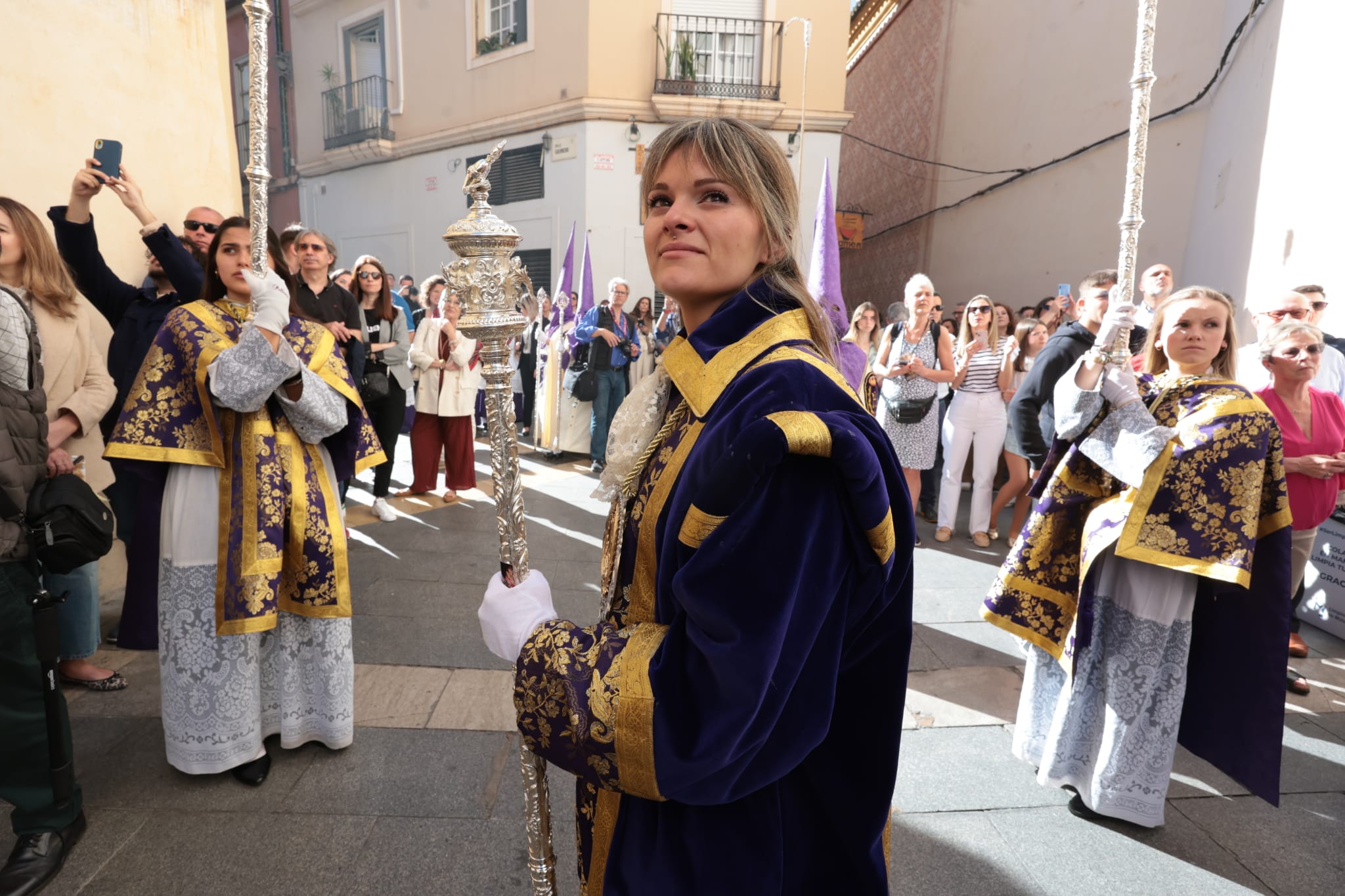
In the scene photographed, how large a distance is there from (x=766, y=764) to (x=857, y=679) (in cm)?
25

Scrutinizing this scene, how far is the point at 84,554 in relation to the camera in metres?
2.25

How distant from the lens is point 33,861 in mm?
2123

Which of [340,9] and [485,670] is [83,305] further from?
[340,9]

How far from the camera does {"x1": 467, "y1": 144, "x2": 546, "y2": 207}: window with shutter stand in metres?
12.3

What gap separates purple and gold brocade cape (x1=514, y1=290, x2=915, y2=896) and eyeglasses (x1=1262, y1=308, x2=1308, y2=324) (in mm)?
4168

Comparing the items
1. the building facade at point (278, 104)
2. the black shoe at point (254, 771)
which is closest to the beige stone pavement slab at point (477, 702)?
the black shoe at point (254, 771)

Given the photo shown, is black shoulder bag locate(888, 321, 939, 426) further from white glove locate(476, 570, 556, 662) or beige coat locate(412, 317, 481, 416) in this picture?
white glove locate(476, 570, 556, 662)

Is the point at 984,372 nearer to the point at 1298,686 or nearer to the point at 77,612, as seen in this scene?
the point at 1298,686

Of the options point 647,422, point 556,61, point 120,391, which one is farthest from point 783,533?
point 556,61

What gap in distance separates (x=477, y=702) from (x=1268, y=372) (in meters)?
4.28

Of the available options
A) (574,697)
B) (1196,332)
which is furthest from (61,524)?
(1196,332)

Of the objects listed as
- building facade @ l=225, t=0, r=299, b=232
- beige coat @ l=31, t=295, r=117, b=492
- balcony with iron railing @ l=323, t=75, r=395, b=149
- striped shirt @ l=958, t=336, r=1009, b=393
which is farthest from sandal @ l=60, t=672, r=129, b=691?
balcony with iron railing @ l=323, t=75, r=395, b=149

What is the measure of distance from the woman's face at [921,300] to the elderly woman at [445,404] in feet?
11.4

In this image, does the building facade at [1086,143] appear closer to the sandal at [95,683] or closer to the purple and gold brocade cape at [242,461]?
the purple and gold brocade cape at [242,461]
